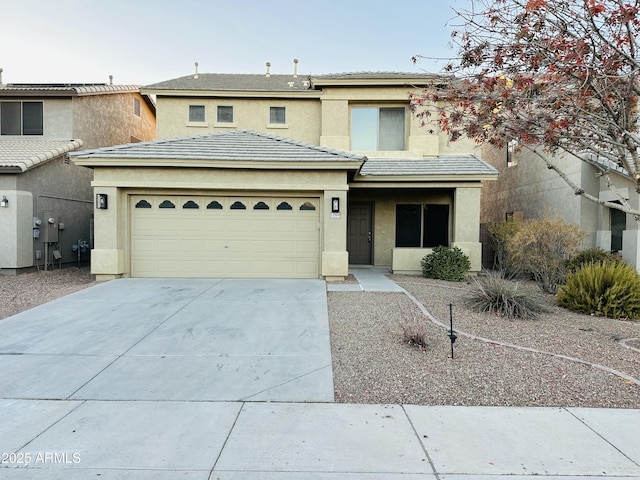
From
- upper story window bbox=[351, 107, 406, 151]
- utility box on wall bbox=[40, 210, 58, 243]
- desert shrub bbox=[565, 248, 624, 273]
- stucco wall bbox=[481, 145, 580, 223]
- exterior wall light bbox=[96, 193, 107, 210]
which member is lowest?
desert shrub bbox=[565, 248, 624, 273]

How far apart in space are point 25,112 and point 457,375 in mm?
17564

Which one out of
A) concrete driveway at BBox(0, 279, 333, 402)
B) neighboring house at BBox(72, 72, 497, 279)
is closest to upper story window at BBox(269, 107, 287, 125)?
neighboring house at BBox(72, 72, 497, 279)

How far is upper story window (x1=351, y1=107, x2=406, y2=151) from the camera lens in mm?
14367

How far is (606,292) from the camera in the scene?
25.7 ft

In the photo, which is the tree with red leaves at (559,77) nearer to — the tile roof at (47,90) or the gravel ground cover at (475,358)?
the gravel ground cover at (475,358)

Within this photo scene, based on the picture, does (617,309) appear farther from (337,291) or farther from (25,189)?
(25,189)

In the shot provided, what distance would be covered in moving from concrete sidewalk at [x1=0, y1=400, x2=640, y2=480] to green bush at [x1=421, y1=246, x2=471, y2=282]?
782cm

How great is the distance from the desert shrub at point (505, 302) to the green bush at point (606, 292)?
113cm

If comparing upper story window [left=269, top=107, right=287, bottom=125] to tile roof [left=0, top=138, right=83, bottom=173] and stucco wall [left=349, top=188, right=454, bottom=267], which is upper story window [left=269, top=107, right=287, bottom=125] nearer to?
stucco wall [left=349, top=188, right=454, bottom=267]

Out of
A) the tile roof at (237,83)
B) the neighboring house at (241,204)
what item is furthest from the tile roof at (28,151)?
the tile roof at (237,83)

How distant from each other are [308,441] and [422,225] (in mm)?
Result: 11607

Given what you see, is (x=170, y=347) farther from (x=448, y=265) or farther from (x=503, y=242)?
(x=503, y=242)

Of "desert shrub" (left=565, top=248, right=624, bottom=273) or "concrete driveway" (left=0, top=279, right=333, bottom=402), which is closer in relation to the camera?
"concrete driveway" (left=0, top=279, right=333, bottom=402)

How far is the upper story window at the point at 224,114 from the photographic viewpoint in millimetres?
14859
